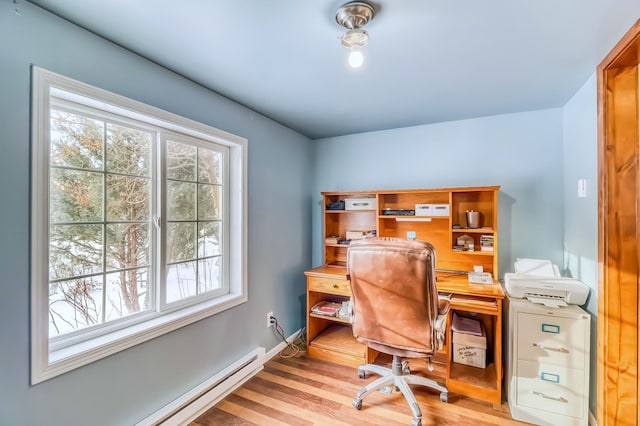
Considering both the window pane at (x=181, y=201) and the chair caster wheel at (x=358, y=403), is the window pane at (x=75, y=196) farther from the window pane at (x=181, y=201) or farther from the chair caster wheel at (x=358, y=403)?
the chair caster wheel at (x=358, y=403)

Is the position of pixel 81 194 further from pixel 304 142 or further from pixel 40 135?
pixel 304 142

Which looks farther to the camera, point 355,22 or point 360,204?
point 360,204

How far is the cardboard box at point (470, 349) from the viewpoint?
7.75 ft

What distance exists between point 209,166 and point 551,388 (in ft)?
9.37

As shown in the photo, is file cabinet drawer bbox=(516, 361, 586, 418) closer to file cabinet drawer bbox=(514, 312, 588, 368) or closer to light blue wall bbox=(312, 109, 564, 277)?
file cabinet drawer bbox=(514, 312, 588, 368)

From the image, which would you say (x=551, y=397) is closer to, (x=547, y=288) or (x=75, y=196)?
(x=547, y=288)

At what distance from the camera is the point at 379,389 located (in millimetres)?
2225

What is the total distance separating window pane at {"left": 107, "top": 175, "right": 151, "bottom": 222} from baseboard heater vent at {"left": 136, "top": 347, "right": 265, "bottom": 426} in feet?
3.91

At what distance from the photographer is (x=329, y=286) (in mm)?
2670

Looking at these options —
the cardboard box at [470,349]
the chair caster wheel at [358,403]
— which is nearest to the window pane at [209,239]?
the chair caster wheel at [358,403]

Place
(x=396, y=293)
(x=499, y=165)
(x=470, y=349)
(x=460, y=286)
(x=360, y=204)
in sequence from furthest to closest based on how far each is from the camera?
(x=360, y=204)
(x=499, y=165)
(x=470, y=349)
(x=460, y=286)
(x=396, y=293)

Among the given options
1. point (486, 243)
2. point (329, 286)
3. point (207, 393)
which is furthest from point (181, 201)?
point (486, 243)

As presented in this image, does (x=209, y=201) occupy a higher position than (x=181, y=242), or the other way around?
(x=209, y=201)

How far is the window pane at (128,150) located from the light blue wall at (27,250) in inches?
8.9
